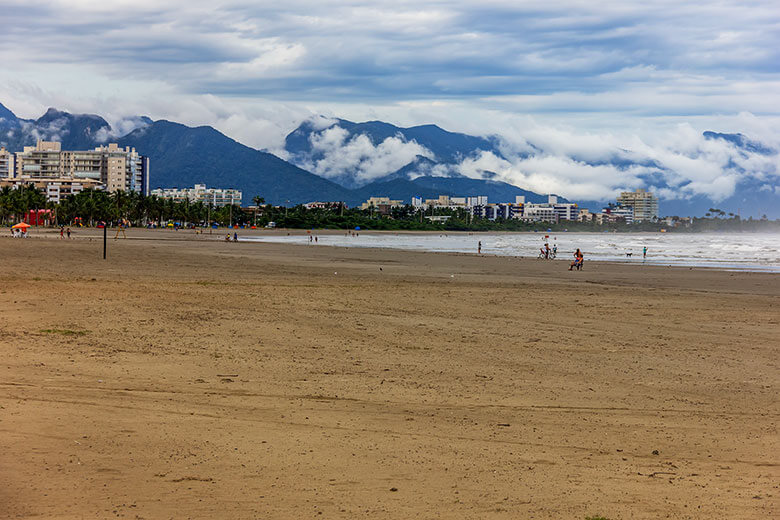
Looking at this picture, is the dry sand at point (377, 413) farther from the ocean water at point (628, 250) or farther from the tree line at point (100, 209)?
the tree line at point (100, 209)

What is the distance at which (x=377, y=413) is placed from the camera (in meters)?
8.59

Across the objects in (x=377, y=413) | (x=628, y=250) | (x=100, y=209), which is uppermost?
(x=100, y=209)

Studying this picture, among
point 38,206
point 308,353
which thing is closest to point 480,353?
point 308,353

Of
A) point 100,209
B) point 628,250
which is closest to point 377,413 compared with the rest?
point 628,250

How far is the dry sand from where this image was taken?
6.09m

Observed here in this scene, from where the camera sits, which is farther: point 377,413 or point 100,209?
point 100,209

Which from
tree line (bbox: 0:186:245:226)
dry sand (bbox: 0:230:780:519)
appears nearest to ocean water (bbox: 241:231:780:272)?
dry sand (bbox: 0:230:780:519)

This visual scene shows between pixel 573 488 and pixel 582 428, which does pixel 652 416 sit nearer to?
pixel 582 428

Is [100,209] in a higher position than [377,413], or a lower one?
higher

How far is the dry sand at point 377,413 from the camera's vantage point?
6.09 meters

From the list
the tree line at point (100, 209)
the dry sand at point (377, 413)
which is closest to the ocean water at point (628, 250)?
the dry sand at point (377, 413)

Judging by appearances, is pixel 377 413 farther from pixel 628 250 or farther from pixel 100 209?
pixel 100 209

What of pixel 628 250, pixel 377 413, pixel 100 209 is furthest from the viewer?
pixel 100 209

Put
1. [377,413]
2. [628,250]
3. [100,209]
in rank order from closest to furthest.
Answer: [377,413] < [628,250] < [100,209]
